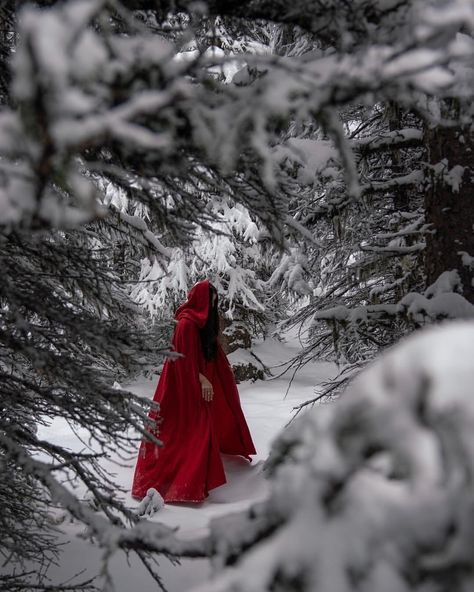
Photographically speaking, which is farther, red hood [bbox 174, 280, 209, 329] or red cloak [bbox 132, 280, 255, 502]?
red hood [bbox 174, 280, 209, 329]

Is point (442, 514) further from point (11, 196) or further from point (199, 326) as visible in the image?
point (199, 326)

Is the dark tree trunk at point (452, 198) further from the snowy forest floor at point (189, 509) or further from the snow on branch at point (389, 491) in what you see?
the snow on branch at point (389, 491)

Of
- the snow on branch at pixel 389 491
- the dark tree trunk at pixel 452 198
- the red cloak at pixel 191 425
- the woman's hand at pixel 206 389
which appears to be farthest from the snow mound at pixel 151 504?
the snow on branch at pixel 389 491

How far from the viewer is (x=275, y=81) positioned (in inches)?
42.4

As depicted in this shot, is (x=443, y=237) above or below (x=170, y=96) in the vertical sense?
above

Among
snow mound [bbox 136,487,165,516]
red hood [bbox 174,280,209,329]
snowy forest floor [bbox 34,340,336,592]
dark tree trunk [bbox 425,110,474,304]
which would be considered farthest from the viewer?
red hood [bbox 174,280,209,329]

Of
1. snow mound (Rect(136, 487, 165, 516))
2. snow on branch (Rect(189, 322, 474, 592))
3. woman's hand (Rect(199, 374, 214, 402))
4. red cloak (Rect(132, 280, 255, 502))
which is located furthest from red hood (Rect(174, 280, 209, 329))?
snow on branch (Rect(189, 322, 474, 592))

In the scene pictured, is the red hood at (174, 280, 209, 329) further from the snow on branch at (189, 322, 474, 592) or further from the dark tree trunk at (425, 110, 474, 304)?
the snow on branch at (189, 322, 474, 592)

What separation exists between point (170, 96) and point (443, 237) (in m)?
Result: 2.59

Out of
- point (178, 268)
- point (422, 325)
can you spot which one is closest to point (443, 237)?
point (422, 325)

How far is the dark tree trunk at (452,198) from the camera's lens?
301cm

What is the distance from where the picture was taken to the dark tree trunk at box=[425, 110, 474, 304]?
301cm

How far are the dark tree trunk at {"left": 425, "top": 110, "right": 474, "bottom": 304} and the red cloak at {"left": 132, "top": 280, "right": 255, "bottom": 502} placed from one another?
9.98ft

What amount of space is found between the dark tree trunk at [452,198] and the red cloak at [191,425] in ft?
9.98
